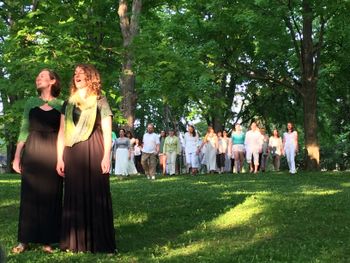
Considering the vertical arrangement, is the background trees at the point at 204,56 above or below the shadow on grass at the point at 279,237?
above

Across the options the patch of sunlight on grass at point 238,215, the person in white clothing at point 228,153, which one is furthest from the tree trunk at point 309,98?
the patch of sunlight on grass at point 238,215

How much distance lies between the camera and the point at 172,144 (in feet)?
69.5

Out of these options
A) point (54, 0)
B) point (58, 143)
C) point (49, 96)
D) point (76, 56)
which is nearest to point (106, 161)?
point (58, 143)

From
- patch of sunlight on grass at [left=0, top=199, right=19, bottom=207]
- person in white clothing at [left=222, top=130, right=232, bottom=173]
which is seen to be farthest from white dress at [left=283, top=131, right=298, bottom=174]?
patch of sunlight on grass at [left=0, top=199, right=19, bottom=207]

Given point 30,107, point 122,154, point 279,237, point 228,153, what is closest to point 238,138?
point 228,153

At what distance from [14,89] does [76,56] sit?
1844 millimetres

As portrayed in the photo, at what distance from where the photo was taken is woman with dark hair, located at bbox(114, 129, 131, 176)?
61.4 ft

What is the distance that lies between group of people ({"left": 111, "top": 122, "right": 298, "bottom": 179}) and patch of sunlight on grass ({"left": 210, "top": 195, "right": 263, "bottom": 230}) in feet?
29.2

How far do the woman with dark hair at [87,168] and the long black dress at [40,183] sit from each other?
221 millimetres

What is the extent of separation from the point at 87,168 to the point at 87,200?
0.35m

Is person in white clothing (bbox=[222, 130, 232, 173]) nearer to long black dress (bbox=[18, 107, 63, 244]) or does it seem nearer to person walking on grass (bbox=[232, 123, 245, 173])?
person walking on grass (bbox=[232, 123, 245, 173])

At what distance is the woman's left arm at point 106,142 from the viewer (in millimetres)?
6238

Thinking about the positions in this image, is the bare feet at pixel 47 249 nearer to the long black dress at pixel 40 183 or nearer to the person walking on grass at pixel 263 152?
the long black dress at pixel 40 183

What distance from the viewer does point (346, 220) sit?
8398 millimetres
